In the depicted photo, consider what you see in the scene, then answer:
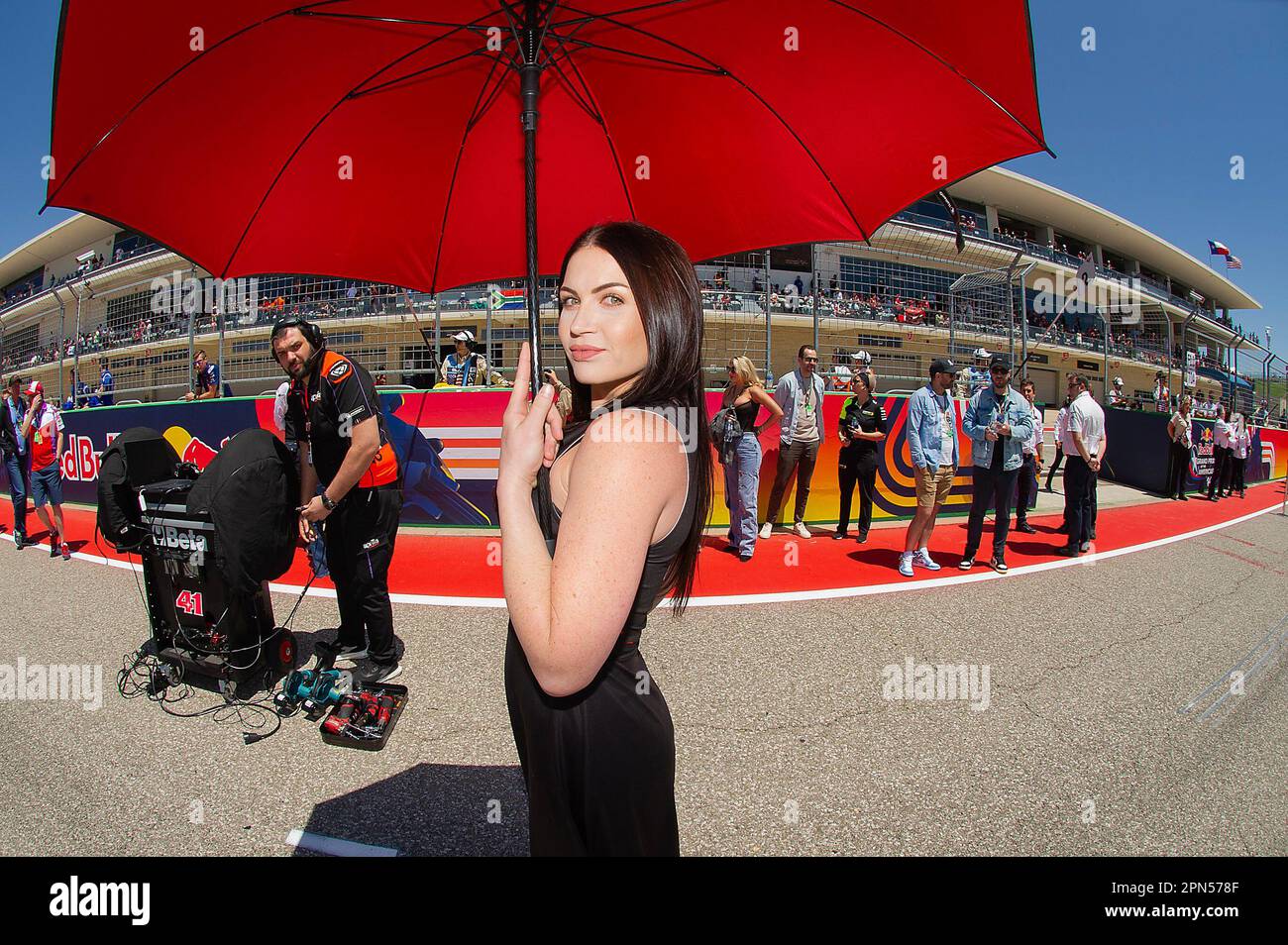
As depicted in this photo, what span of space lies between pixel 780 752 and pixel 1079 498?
19.3 ft

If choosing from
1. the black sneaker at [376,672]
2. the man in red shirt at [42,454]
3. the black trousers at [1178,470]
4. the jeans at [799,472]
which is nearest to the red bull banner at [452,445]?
the jeans at [799,472]

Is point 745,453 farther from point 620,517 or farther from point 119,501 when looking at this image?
point 620,517

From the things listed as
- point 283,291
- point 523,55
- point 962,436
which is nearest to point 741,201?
point 523,55

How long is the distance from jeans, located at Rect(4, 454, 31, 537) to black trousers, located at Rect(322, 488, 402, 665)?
6883 mm

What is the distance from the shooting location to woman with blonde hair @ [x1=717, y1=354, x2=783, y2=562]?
5.97 m

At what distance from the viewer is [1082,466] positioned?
6434 mm

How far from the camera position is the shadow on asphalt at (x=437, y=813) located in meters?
2.07

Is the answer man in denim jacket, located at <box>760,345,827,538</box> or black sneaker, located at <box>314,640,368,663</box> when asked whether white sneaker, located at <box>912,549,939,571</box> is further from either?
black sneaker, located at <box>314,640,368,663</box>

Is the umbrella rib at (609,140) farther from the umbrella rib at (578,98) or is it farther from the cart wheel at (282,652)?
the cart wheel at (282,652)

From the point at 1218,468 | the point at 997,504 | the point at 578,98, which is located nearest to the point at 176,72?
the point at 578,98

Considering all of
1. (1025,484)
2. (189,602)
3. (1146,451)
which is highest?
(1146,451)

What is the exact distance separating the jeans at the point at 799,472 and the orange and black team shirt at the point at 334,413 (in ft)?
15.9

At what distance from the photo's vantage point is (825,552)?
6.32 m

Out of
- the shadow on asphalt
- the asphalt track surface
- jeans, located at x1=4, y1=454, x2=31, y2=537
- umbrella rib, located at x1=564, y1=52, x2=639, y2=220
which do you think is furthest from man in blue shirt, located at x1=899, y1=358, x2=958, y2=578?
jeans, located at x1=4, y1=454, x2=31, y2=537
